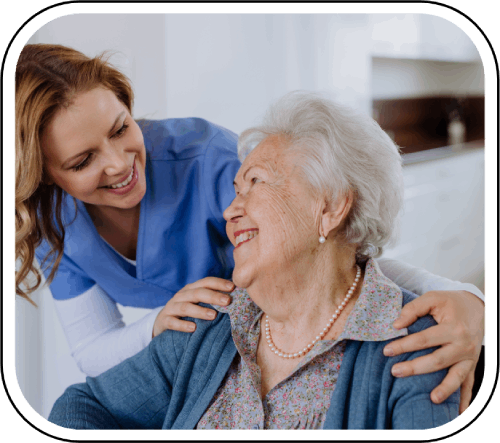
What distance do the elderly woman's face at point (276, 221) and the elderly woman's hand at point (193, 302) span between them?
0.14 metres

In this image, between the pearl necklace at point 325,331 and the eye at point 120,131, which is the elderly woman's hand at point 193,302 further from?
the eye at point 120,131

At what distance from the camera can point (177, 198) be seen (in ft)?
4.22

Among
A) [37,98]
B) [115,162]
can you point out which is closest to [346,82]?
[115,162]

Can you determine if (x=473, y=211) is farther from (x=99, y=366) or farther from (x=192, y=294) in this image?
(x=99, y=366)

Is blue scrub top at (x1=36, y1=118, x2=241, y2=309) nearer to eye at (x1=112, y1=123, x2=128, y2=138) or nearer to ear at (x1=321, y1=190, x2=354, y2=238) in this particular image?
eye at (x1=112, y1=123, x2=128, y2=138)

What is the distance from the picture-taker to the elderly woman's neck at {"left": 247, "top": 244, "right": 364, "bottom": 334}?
1.02 metres

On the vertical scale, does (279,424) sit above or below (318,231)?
below

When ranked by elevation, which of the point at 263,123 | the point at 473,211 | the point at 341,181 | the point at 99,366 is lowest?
the point at 99,366

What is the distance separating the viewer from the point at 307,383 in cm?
99

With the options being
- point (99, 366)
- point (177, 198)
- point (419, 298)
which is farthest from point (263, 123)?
point (99, 366)

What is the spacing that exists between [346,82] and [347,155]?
18.3 inches

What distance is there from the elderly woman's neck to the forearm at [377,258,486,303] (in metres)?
0.14

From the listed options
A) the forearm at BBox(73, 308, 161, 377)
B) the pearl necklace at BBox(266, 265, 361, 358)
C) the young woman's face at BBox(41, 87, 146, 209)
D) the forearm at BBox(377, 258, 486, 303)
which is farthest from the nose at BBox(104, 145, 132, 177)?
the forearm at BBox(377, 258, 486, 303)
